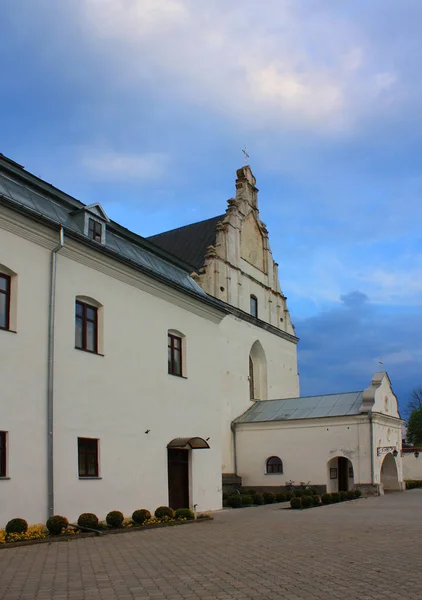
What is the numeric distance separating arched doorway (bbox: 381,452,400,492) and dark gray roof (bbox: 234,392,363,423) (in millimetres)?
4402

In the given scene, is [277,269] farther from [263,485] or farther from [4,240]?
[4,240]

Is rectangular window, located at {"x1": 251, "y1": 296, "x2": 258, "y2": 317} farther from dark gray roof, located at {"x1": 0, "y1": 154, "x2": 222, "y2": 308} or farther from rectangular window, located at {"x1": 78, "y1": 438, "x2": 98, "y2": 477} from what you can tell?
rectangular window, located at {"x1": 78, "y1": 438, "x2": 98, "y2": 477}

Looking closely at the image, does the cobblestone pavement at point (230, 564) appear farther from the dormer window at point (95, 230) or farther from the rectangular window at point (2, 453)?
the dormer window at point (95, 230)

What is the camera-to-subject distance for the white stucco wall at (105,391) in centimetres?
1634

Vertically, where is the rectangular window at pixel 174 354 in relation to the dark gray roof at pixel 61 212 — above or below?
below

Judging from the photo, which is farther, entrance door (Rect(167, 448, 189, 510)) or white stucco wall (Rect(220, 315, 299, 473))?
white stucco wall (Rect(220, 315, 299, 473))

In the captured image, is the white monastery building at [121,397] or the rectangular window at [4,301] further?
the white monastery building at [121,397]

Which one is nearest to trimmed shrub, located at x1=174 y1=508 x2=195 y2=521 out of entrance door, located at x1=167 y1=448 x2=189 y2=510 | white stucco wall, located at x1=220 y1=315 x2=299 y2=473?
entrance door, located at x1=167 y1=448 x2=189 y2=510

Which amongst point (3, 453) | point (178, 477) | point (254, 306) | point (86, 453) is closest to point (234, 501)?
point (178, 477)

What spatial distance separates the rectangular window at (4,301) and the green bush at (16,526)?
15.4 feet

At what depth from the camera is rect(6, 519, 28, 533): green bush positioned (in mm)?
14711

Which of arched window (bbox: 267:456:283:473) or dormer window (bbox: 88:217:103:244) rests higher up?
dormer window (bbox: 88:217:103:244)

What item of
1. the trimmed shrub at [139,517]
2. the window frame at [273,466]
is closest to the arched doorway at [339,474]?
the window frame at [273,466]

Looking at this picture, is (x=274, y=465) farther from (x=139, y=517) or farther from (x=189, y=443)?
(x=139, y=517)
